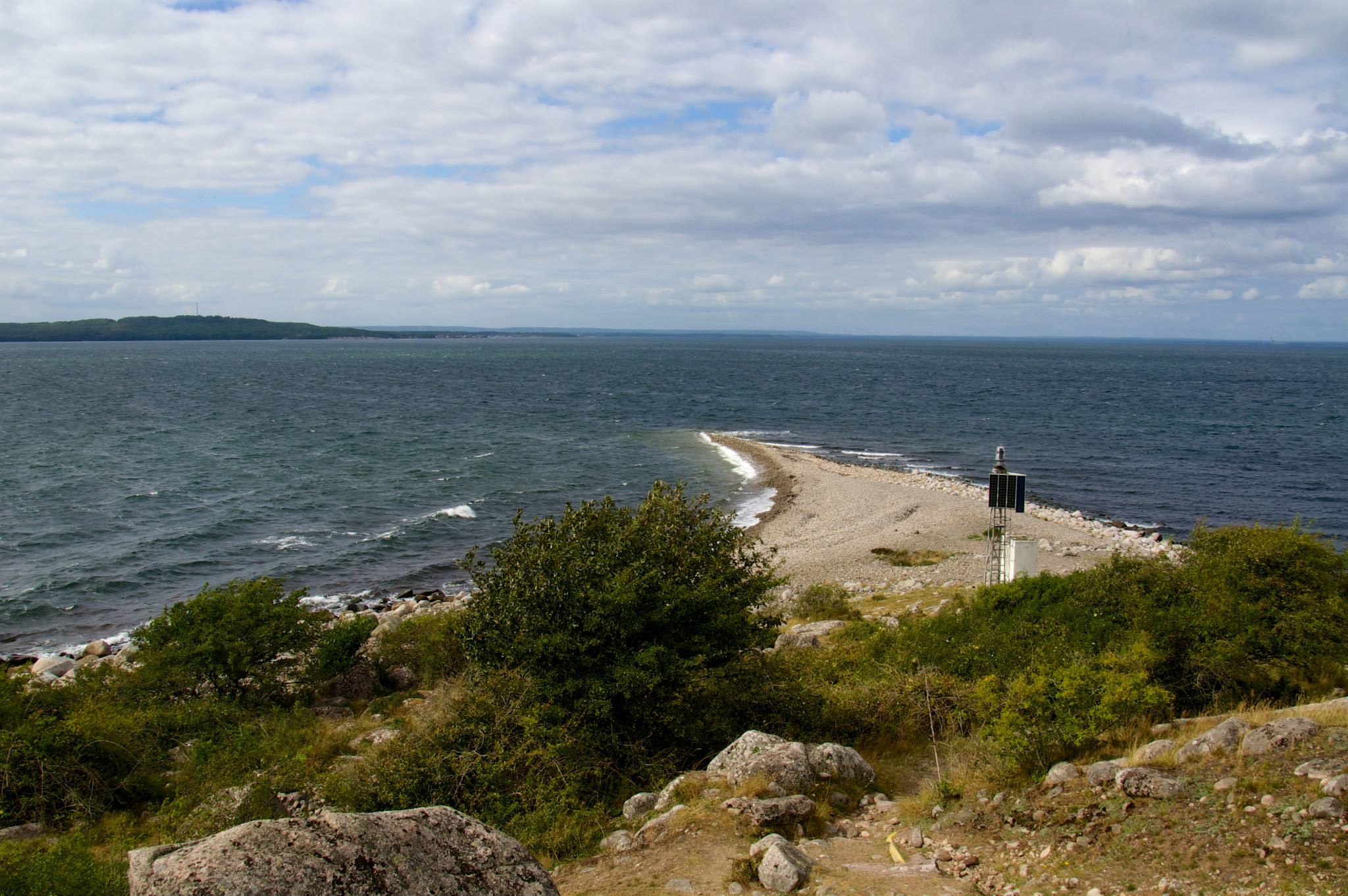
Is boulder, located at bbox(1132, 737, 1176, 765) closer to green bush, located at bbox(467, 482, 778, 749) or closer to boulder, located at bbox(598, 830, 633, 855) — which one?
green bush, located at bbox(467, 482, 778, 749)

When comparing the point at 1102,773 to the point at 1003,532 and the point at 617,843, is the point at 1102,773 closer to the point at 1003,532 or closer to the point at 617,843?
the point at 617,843

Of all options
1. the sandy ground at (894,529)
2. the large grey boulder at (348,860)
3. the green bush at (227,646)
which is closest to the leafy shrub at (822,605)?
the sandy ground at (894,529)

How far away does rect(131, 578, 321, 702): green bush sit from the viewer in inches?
781

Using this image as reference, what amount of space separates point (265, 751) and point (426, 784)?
4493mm

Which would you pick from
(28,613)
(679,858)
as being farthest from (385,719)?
(28,613)

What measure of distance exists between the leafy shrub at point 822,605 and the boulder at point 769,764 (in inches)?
574

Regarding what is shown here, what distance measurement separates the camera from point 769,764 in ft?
38.4

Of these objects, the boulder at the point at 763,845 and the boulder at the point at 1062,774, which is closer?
the boulder at the point at 763,845

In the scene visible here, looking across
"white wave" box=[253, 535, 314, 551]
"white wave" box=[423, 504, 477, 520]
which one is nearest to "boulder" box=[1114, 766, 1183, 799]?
"white wave" box=[253, 535, 314, 551]

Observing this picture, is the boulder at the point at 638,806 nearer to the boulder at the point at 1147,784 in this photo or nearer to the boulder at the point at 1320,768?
the boulder at the point at 1147,784

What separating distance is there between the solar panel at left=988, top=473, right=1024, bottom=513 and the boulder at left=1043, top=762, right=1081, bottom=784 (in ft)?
43.7

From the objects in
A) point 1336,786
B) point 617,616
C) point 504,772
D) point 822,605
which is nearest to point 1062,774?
point 1336,786

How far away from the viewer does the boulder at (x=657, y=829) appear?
10.7m

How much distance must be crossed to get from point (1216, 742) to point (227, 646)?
20.1m
